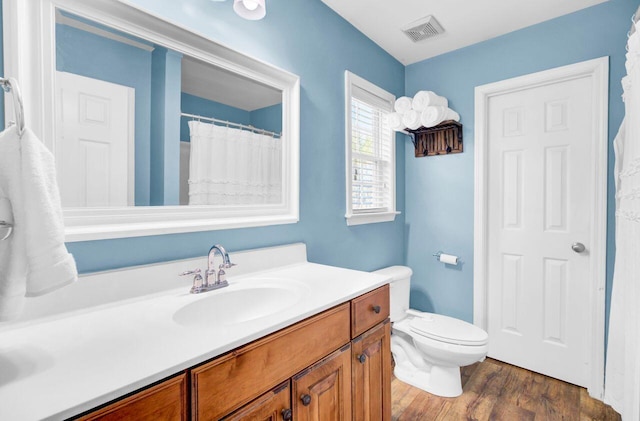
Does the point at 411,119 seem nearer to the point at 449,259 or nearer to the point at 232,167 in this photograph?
the point at 449,259

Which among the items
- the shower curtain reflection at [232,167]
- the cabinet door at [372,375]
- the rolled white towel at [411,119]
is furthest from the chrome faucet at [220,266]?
the rolled white towel at [411,119]

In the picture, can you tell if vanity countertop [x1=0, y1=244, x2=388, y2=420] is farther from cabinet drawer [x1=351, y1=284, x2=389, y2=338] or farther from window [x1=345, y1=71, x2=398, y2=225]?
window [x1=345, y1=71, x2=398, y2=225]

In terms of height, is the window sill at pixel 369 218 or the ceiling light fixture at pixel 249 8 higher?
the ceiling light fixture at pixel 249 8

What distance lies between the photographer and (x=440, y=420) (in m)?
1.70

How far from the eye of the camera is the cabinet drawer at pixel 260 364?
0.72m

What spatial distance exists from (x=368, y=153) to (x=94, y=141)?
5.64ft

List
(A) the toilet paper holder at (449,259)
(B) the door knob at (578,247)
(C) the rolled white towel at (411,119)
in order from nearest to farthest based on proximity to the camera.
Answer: (B) the door knob at (578,247)
(C) the rolled white towel at (411,119)
(A) the toilet paper holder at (449,259)

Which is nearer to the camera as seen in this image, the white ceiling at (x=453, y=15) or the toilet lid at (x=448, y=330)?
the toilet lid at (x=448, y=330)

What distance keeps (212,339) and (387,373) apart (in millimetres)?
962

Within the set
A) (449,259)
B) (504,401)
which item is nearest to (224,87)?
(449,259)

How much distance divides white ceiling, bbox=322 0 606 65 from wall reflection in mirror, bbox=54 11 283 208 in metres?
0.99

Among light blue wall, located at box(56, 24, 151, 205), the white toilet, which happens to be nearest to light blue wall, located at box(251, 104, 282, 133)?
light blue wall, located at box(56, 24, 151, 205)

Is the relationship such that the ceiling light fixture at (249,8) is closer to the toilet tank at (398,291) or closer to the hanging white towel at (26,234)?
the hanging white towel at (26,234)

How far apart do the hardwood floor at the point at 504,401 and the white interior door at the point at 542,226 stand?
0.49ft
